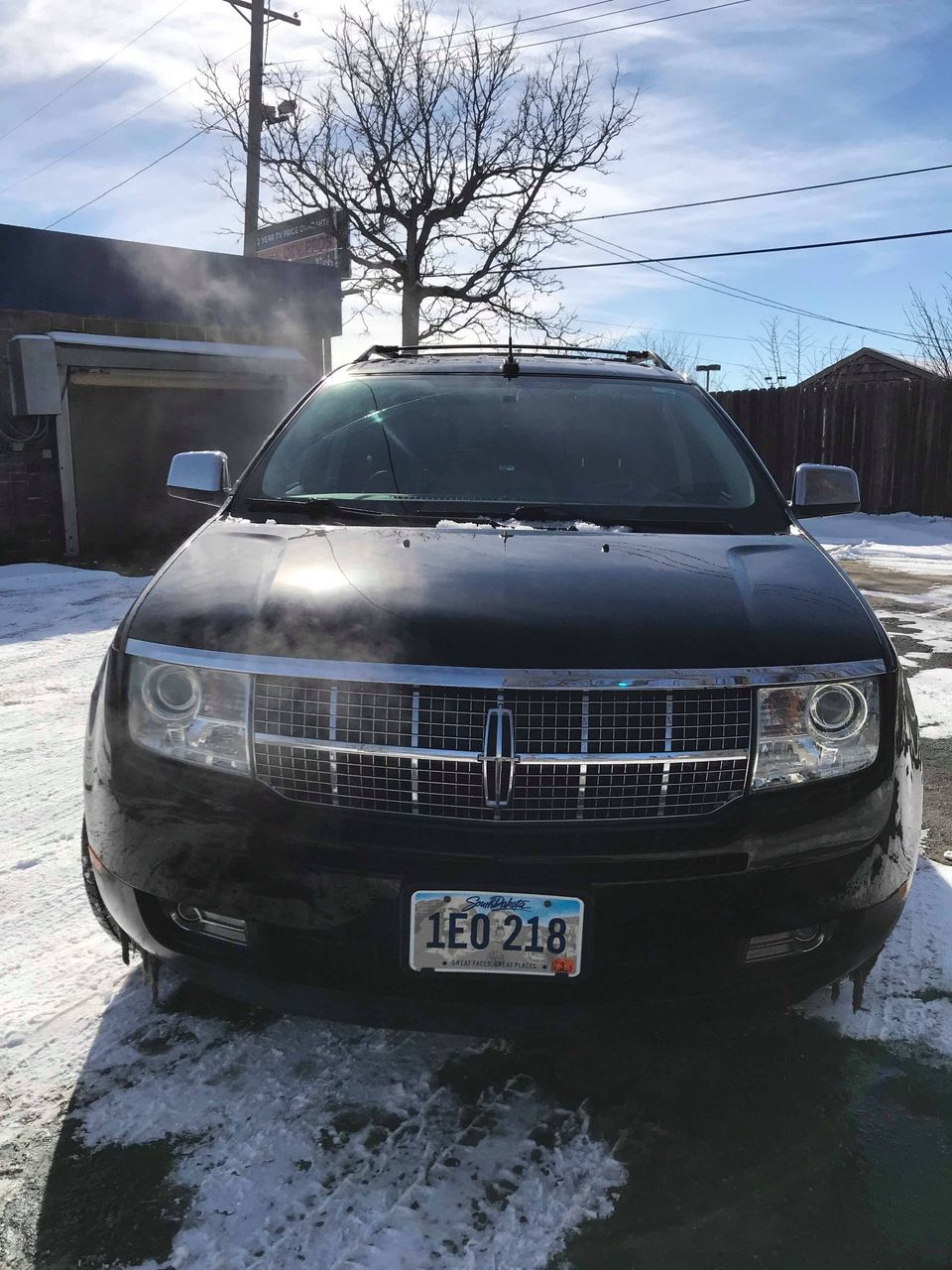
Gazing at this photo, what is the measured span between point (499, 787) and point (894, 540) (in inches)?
516

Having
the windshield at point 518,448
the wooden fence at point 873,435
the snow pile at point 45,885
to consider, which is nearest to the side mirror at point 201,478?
the windshield at point 518,448

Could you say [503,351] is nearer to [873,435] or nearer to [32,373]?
[32,373]

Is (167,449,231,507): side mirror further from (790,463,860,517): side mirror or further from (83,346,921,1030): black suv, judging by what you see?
(790,463,860,517): side mirror

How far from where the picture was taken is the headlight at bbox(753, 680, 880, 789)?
181cm

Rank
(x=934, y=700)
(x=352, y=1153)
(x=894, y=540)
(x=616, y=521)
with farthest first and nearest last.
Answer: (x=894, y=540)
(x=934, y=700)
(x=616, y=521)
(x=352, y=1153)

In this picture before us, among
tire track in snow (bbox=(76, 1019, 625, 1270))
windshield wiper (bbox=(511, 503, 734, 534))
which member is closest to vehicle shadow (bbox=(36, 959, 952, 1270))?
tire track in snow (bbox=(76, 1019, 625, 1270))

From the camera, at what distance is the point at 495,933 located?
1.70 m

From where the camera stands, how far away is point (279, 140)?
22281mm

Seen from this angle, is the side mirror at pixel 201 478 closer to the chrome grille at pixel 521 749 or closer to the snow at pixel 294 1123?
the snow at pixel 294 1123

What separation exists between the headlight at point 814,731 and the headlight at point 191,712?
39.1 inches

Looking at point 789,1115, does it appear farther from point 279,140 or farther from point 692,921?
point 279,140

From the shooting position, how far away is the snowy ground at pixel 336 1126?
1640 mm

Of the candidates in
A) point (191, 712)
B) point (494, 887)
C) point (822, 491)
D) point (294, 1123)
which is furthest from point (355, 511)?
point (822, 491)

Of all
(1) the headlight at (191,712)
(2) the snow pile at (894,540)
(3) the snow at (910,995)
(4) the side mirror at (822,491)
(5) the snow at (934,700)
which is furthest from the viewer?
(2) the snow pile at (894,540)
